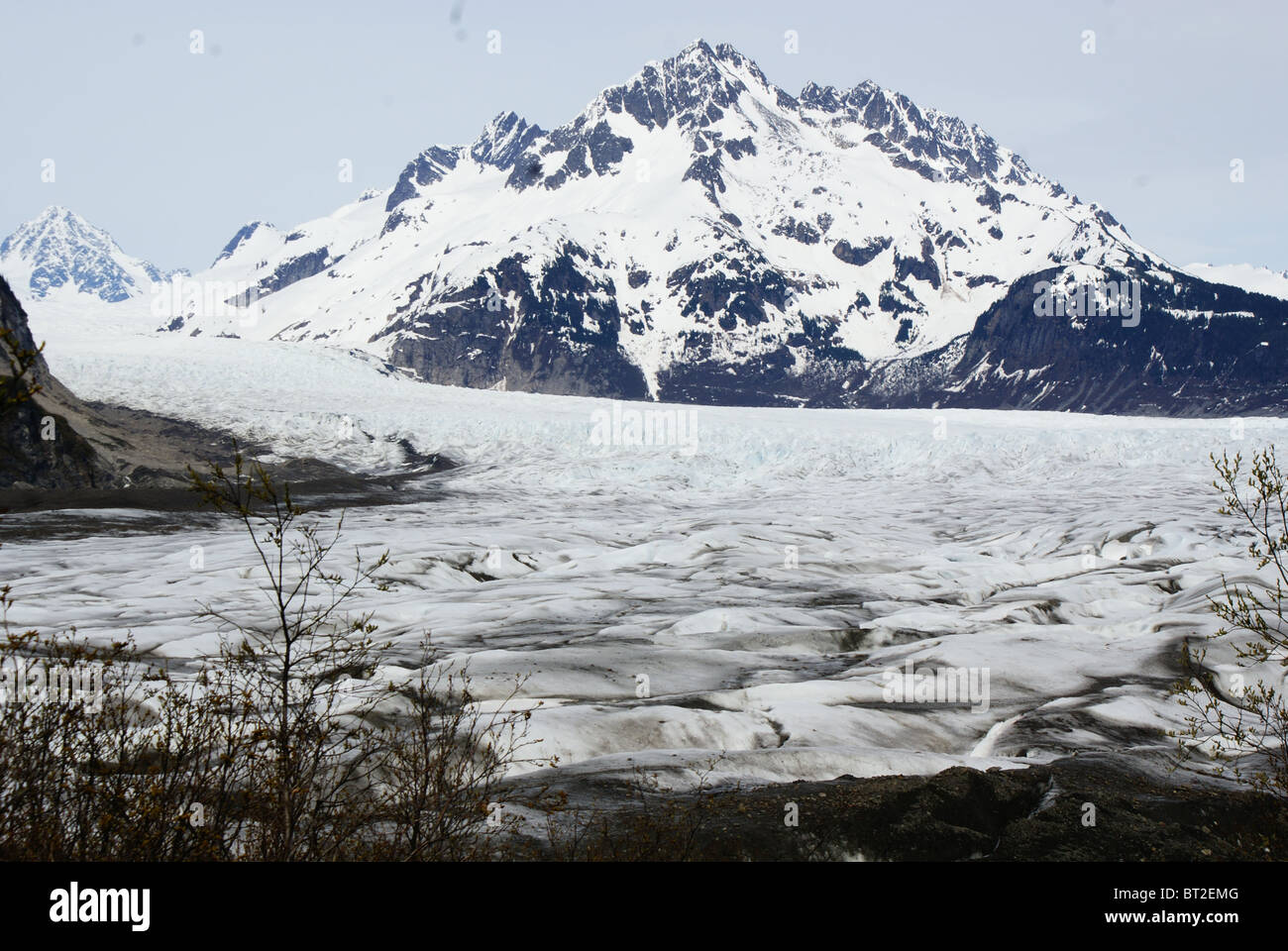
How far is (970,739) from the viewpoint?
37.5 feet

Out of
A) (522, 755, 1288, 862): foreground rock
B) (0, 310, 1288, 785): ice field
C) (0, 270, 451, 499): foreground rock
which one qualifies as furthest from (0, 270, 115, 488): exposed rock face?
(522, 755, 1288, 862): foreground rock

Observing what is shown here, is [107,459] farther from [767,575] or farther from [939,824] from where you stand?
[939,824]

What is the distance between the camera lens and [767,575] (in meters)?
23.2

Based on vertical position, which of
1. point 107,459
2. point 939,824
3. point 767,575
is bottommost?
point 767,575

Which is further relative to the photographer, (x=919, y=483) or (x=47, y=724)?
(x=919, y=483)

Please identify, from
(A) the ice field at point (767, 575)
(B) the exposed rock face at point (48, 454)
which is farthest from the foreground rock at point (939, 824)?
(B) the exposed rock face at point (48, 454)

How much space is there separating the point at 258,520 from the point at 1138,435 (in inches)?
1591

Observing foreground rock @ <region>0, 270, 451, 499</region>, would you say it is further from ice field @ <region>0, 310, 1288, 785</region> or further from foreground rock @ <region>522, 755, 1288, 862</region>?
foreground rock @ <region>522, 755, 1288, 862</region>

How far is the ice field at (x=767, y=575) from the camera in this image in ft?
38.1

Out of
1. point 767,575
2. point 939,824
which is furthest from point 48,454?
point 939,824

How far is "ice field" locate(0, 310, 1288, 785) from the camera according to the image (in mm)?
11625
